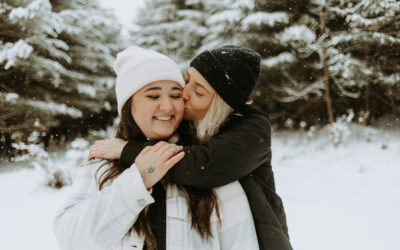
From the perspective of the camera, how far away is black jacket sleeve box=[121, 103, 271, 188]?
4.81 feet

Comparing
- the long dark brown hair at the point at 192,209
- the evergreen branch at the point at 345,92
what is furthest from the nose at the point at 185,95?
the evergreen branch at the point at 345,92

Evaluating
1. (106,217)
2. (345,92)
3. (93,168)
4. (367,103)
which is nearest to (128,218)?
(106,217)

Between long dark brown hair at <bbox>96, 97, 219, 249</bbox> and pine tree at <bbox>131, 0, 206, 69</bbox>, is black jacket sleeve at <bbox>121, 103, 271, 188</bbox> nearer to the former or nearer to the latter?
long dark brown hair at <bbox>96, 97, 219, 249</bbox>

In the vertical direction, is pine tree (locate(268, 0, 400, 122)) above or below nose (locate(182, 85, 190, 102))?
above

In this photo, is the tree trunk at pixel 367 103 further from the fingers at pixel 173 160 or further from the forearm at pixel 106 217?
the forearm at pixel 106 217

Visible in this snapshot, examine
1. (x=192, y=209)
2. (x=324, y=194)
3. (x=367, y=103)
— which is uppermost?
(x=367, y=103)

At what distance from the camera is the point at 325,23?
9844 millimetres

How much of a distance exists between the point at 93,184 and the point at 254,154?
0.89 metres

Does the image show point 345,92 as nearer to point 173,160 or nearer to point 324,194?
point 324,194

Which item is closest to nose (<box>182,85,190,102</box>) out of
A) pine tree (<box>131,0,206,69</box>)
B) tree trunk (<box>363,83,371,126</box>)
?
tree trunk (<box>363,83,371,126</box>)

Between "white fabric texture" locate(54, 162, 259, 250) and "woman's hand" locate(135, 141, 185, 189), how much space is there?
1.8 inches

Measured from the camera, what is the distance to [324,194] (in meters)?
6.66

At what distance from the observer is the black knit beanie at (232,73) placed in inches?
71.6

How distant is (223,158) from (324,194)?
600 cm
